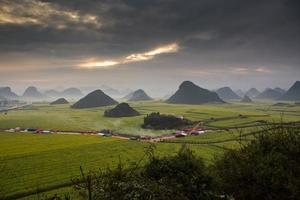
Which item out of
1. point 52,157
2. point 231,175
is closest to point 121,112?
point 52,157

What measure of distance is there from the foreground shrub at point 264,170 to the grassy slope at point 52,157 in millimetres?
11050

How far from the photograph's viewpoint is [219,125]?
96.3 m

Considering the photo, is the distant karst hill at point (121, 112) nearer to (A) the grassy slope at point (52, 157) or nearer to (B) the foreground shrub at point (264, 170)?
(A) the grassy slope at point (52, 157)

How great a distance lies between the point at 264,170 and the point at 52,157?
1485 inches

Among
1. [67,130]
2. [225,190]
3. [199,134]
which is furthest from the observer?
[67,130]

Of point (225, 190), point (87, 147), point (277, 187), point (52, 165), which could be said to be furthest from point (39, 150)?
point (277, 187)

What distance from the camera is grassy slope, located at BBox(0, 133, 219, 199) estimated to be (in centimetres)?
3462

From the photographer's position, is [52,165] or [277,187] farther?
[52,165]

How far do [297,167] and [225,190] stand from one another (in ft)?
19.9

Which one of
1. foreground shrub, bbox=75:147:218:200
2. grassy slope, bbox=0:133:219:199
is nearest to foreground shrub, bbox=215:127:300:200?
foreground shrub, bbox=75:147:218:200

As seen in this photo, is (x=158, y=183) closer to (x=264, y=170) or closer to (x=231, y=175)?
(x=231, y=175)

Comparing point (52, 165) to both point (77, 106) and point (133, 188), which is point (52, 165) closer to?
point (133, 188)

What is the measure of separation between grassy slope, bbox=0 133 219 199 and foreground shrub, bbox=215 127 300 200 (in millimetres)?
11050

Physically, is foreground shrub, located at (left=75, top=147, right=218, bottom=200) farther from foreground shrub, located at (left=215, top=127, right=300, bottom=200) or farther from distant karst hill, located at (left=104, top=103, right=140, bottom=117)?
distant karst hill, located at (left=104, top=103, right=140, bottom=117)
